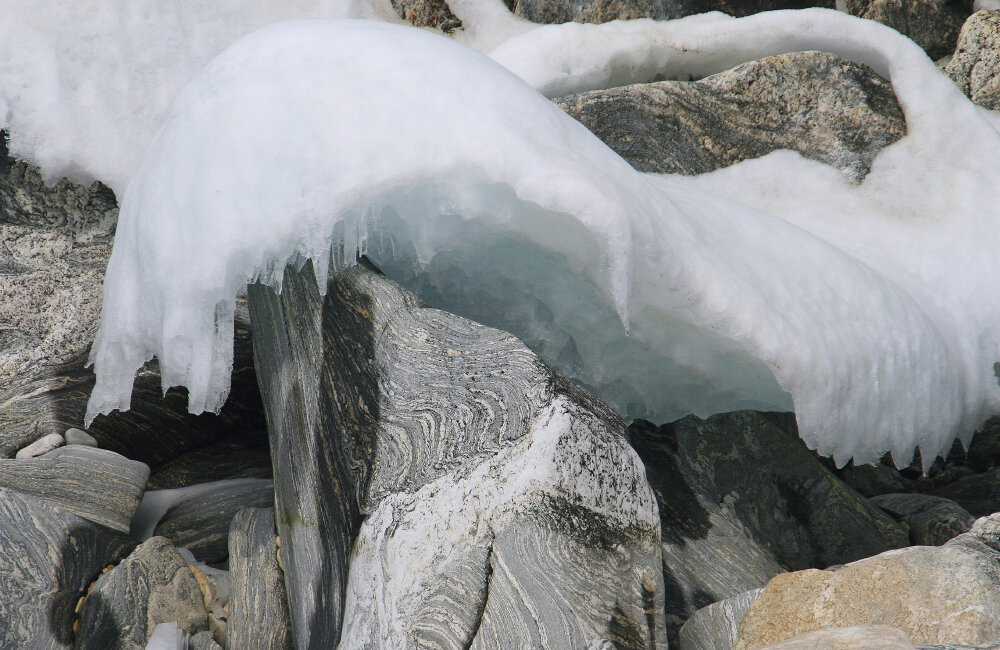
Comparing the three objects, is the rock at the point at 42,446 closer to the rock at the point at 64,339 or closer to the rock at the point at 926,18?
the rock at the point at 64,339

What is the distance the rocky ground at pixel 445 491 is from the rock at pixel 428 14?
1549 millimetres

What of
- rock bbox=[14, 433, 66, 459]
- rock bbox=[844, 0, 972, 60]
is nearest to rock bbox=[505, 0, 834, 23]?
rock bbox=[844, 0, 972, 60]

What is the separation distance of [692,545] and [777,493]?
26.2 inches

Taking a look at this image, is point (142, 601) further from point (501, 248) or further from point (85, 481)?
point (501, 248)

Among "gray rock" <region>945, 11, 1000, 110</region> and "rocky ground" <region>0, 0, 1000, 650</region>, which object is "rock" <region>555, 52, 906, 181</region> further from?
"gray rock" <region>945, 11, 1000, 110</region>

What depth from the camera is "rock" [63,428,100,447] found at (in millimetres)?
3459

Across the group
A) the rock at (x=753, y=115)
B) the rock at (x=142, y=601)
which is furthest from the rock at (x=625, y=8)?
the rock at (x=142, y=601)

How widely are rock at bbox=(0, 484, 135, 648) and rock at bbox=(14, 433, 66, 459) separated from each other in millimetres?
397

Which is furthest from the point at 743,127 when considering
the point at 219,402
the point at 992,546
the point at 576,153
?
the point at 219,402

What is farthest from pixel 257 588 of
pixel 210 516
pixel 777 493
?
pixel 777 493

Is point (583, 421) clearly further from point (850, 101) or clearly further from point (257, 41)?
point (850, 101)

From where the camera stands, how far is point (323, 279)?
249 cm

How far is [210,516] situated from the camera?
343 cm

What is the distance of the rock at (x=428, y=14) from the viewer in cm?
548
